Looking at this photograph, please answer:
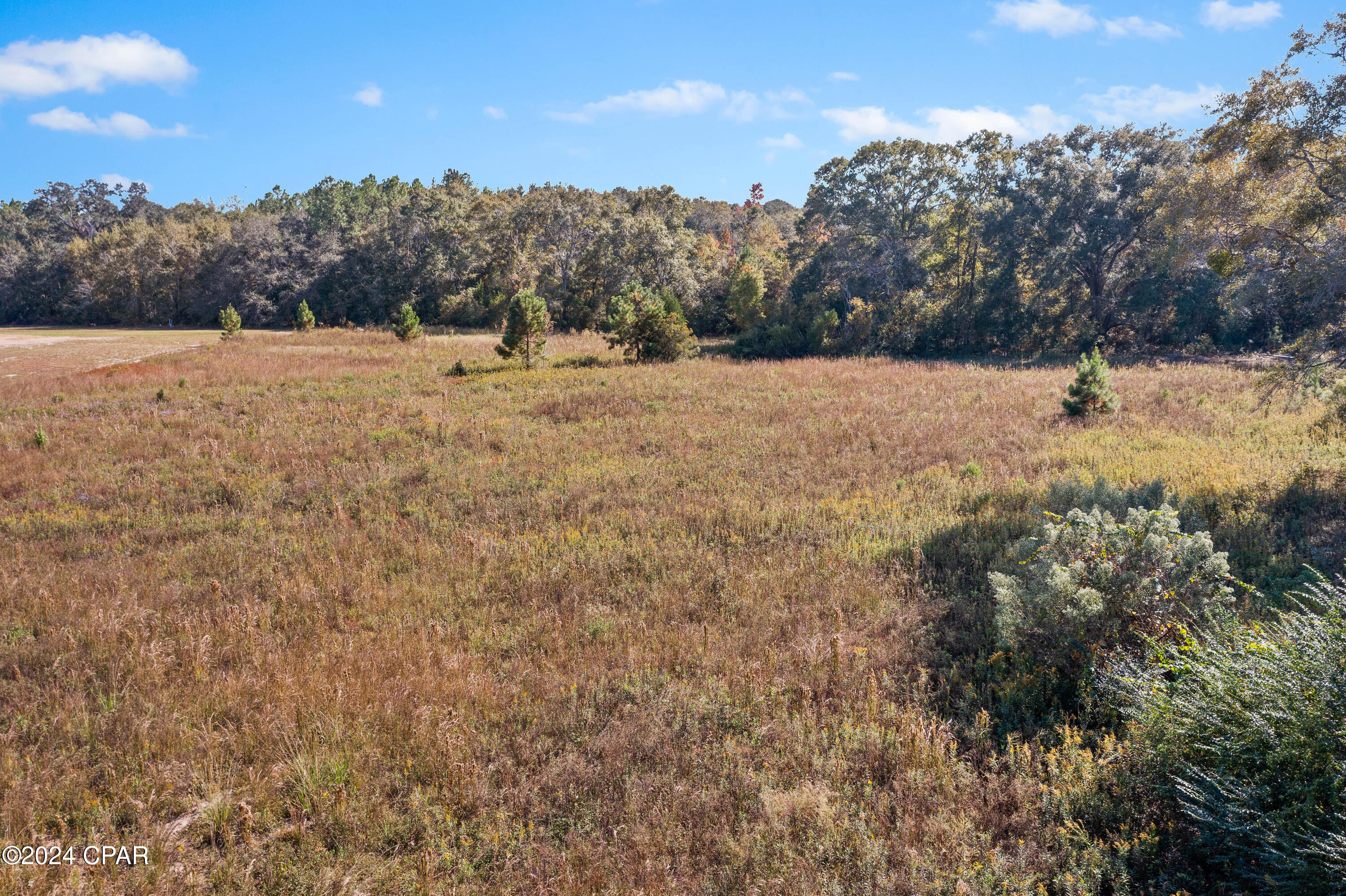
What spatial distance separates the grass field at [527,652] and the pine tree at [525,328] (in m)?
10.1

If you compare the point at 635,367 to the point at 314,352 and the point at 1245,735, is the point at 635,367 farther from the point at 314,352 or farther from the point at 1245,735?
the point at 1245,735

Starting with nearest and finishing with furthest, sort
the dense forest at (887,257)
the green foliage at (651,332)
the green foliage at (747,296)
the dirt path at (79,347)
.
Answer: the dense forest at (887,257)
the green foliage at (651,332)
the dirt path at (79,347)
the green foliage at (747,296)

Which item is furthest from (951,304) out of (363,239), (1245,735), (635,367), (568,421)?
(363,239)

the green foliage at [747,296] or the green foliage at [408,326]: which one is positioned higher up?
the green foliage at [747,296]

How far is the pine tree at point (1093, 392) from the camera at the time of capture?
14.1 meters

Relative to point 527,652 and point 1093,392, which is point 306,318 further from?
point 1093,392

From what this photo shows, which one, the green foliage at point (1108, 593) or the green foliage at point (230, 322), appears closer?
the green foliage at point (1108, 593)

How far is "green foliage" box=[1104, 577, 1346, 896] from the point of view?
2.84 m

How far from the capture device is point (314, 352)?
27.8 m

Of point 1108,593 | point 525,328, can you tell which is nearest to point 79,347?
point 525,328

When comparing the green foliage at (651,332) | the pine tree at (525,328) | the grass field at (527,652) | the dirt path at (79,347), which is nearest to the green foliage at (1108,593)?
the grass field at (527,652)

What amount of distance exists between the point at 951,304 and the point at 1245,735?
35.4 m

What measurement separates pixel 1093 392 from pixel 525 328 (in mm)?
17927

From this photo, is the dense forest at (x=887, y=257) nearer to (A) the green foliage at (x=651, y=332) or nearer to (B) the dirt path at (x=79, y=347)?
(A) the green foliage at (x=651, y=332)
